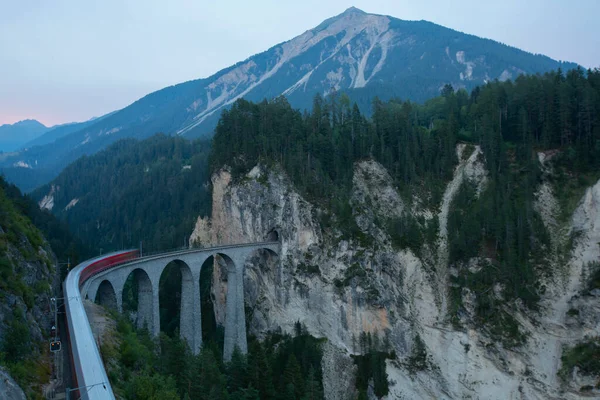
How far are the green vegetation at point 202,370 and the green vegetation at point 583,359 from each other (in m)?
25.2

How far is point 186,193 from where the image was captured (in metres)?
115

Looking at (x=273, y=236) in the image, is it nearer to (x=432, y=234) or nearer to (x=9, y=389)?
(x=432, y=234)

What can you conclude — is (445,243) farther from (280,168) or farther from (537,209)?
(280,168)

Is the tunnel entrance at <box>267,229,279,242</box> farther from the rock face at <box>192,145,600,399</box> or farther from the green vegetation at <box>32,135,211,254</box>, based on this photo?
the green vegetation at <box>32,135,211,254</box>

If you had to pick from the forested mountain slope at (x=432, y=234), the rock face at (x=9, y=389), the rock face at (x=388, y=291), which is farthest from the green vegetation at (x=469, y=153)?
the rock face at (x=9, y=389)

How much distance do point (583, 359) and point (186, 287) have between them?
136 ft

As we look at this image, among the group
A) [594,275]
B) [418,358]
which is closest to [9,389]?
[418,358]

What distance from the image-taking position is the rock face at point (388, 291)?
46438 mm

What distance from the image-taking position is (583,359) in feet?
141

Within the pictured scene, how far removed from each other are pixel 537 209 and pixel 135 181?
116m

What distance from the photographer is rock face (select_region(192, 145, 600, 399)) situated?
46.4 m

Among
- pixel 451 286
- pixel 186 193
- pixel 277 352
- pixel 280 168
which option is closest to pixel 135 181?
pixel 186 193

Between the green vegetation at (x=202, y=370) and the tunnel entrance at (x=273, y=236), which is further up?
the tunnel entrance at (x=273, y=236)

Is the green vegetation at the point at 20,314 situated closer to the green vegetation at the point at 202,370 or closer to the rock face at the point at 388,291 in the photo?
the green vegetation at the point at 202,370
